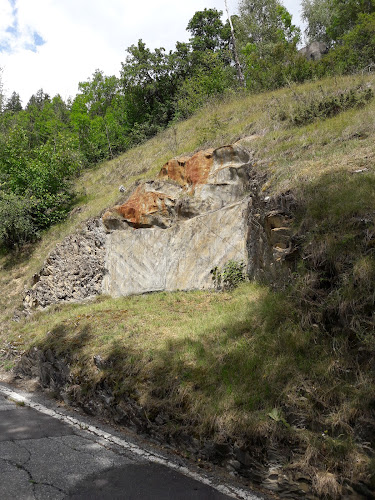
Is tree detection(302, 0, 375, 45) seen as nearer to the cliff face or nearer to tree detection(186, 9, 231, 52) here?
tree detection(186, 9, 231, 52)

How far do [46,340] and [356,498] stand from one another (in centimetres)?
689

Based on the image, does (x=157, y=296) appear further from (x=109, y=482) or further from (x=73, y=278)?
(x=109, y=482)

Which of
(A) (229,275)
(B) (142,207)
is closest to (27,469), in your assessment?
(A) (229,275)

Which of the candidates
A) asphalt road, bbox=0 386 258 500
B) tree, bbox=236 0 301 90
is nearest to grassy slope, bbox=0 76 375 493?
asphalt road, bbox=0 386 258 500

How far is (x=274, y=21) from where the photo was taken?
36031 mm

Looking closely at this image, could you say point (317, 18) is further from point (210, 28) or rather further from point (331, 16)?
point (210, 28)

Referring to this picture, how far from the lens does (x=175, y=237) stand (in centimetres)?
1038

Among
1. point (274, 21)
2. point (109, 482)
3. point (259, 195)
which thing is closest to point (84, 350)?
point (109, 482)

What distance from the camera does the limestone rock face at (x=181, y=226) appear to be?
9109 millimetres

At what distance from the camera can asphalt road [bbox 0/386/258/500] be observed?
3.73m

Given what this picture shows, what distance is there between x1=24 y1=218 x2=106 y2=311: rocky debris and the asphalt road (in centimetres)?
626

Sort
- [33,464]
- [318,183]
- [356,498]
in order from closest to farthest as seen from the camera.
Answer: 1. [356,498]
2. [33,464]
3. [318,183]

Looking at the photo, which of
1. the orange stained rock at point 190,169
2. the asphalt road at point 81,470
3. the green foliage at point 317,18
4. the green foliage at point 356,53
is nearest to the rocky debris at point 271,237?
Answer: the orange stained rock at point 190,169

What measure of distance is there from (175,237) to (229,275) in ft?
8.79
